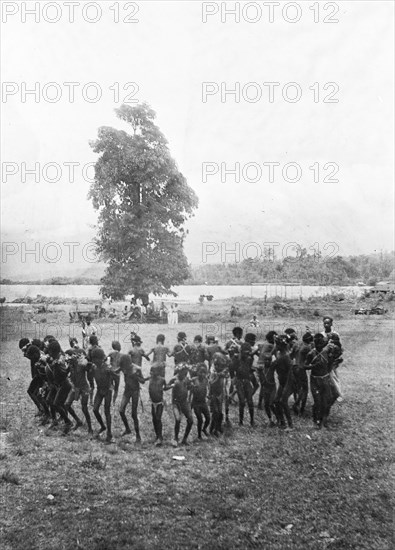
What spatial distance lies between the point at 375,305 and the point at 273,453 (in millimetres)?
3794

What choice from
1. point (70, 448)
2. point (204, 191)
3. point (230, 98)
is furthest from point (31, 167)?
point (70, 448)

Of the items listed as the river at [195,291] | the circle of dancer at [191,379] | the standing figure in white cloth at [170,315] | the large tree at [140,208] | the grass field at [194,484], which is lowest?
the grass field at [194,484]

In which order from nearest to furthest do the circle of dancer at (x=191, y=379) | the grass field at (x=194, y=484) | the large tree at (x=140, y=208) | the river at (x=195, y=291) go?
the grass field at (x=194, y=484)
the circle of dancer at (x=191, y=379)
the large tree at (x=140, y=208)
the river at (x=195, y=291)

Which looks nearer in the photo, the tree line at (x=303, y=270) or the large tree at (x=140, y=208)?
the large tree at (x=140, y=208)

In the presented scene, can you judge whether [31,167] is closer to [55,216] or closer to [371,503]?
[55,216]

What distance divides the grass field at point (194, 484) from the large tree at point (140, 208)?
892 millimetres

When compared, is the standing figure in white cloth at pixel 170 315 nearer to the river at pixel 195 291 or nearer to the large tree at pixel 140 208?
the river at pixel 195 291

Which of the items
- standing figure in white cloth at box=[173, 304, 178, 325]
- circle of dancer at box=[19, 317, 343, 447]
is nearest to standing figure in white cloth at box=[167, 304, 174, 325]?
standing figure in white cloth at box=[173, 304, 178, 325]

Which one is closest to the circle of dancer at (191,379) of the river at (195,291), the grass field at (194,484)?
the grass field at (194,484)

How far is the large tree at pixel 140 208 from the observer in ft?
25.1

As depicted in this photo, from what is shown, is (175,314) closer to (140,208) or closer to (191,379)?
(191,379)

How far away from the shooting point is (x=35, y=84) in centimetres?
775

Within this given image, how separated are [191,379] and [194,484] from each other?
1520 mm

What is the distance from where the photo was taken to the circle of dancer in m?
6.98
